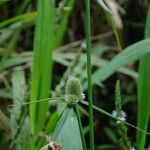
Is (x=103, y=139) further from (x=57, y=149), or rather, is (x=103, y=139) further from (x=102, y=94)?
(x=57, y=149)

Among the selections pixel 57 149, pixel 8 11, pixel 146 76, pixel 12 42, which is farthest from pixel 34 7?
pixel 57 149

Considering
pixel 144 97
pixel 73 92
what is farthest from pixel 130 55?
pixel 73 92

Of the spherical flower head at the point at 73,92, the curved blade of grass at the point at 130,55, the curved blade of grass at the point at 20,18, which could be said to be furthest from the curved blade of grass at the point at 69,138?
the curved blade of grass at the point at 20,18

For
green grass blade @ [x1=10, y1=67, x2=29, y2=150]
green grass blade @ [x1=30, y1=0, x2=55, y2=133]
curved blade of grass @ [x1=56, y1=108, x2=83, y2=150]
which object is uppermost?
green grass blade @ [x1=30, y1=0, x2=55, y2=133]

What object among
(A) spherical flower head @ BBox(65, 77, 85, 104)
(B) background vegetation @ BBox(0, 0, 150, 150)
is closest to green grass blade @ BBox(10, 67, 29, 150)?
(B) background vegetation @ BBox(0, 0, 150, 150)

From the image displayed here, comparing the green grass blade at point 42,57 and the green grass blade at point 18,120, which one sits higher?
the green grass blade at point 42,57

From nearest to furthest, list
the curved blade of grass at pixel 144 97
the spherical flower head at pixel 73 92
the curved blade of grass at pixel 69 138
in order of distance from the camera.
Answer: the spherical flower head at pixel 73 92 < the curved blade of grass at pixel 69 138 < the curved blade of grass at pixel 144 97

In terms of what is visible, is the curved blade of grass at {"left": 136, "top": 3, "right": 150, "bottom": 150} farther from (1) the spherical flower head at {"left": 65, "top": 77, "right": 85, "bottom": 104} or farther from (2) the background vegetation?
(1) the spherical flower head at {"left": 65, "top": 77, "right": 85, "bottom": 104}

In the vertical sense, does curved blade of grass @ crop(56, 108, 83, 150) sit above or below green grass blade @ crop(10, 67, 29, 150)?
above

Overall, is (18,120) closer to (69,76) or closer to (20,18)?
(69,76)

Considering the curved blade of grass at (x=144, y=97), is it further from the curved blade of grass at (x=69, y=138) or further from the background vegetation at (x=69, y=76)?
the curved blade of grass at (x=69, y=138)
